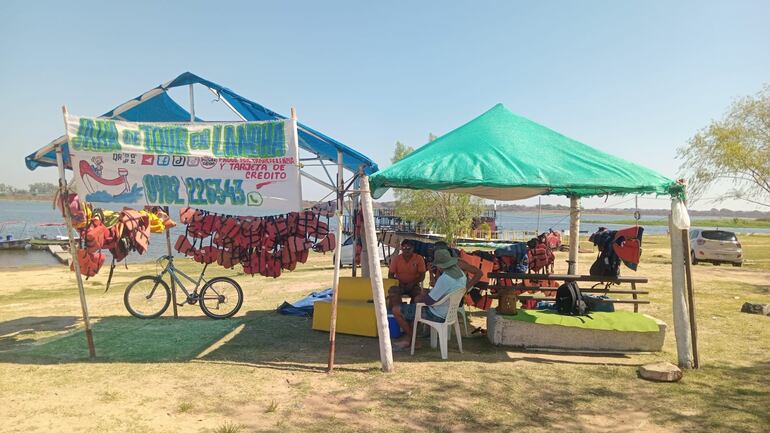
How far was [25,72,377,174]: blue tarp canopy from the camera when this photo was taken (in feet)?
22.6

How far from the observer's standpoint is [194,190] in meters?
6.49

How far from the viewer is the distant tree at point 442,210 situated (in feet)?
120

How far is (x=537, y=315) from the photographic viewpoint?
22.8 feet

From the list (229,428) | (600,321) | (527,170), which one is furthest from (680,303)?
(229,428)

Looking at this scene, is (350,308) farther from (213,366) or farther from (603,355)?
(603,355)

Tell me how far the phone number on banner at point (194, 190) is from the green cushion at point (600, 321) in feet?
13.5

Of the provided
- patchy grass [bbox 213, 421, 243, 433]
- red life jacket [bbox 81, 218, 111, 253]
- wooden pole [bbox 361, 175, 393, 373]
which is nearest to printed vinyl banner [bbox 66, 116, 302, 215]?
wooden pole [bbox 361, 175, 393, 373]

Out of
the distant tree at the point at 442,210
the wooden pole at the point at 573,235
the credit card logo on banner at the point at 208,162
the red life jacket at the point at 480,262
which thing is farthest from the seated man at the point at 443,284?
the distant tree at the point at 442,210

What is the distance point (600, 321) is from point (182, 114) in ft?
25.0

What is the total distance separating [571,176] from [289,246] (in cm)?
458

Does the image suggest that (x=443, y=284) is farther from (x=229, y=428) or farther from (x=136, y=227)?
(x=136, y=227)

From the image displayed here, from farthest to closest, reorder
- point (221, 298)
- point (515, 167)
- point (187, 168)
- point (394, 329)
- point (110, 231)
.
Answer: point (221, 298) < point (110, 231) < point (394, 329) < point (515, 167) < point (187, 168)

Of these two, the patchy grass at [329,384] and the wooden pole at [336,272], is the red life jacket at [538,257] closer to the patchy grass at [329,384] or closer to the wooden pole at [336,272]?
the patchy grass at [329,384]

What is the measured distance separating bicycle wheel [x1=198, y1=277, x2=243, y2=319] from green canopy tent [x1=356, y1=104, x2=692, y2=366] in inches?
132
